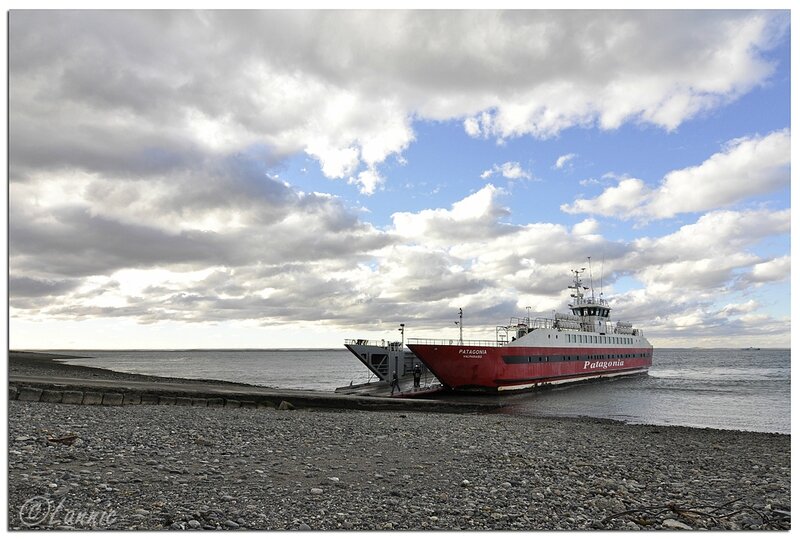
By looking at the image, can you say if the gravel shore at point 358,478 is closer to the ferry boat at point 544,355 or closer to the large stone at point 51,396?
the large stone at point 51,396

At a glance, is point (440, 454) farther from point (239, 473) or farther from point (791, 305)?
point (791, 305)

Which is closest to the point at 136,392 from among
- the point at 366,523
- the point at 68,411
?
the point at 68,411

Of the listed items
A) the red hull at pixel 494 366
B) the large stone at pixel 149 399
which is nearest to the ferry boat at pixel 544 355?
the red hull at pixel 494 366

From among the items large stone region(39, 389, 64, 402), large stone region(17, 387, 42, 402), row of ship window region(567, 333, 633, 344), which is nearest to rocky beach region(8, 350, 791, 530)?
large stone region(39, 389, 64, 402)

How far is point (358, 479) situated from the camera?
9.94 meters

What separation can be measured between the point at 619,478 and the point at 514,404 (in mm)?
26946

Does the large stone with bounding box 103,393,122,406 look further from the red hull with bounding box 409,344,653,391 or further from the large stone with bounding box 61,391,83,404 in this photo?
the red hull with bounding box 409,344,653,391

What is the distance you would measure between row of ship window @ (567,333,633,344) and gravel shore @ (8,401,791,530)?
41755 millimetres

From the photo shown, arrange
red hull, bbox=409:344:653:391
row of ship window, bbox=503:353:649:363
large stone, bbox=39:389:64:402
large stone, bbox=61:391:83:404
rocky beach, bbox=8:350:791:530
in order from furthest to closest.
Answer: row of ship window, bbox=503:353:649:363, red hull, bbox=409:344:653:391, large stone, bbox=39:389:64:402, large stone, bbox=61:391:83:404, rocky beach, bbox=8:350:791:530

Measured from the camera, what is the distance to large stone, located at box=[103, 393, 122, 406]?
22422mm

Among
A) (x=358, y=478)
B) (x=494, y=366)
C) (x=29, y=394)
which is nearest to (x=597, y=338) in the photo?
Result: (x=494, y=366)

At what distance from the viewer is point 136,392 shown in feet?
78.4

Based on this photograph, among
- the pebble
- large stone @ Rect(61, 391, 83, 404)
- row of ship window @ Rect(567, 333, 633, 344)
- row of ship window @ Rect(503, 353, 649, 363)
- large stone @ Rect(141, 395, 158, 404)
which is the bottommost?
the pebble

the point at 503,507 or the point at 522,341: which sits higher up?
the point at 522,341
